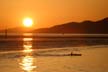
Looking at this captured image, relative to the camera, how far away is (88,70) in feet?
104

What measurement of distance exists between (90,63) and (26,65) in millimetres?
6352

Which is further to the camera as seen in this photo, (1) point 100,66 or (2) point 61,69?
(1) point 100,66

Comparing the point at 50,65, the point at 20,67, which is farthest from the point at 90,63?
the point at 20,67

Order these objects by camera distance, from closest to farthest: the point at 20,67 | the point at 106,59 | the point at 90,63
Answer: the point at 20,67 → the point at 90,63 → the point at 106,59

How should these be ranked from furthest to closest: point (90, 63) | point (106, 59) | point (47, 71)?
point (106, 59)
point (90, 63)
point (47, 71)

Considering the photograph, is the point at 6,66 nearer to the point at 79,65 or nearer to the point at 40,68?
the point at 40,68

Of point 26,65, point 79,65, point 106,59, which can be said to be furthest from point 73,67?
point 106,59

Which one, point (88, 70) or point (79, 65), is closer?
point (88, 70)

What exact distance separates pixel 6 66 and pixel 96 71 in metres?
8.19

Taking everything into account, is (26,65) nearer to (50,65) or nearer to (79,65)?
(50,65)

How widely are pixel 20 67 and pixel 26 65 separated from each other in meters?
1.62

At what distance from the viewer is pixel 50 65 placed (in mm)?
34688

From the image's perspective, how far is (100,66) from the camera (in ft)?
113

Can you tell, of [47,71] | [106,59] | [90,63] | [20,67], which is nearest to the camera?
[47,71]
